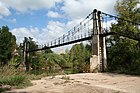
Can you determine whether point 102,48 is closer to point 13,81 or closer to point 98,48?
point 98,48

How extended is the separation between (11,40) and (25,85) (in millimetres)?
44259

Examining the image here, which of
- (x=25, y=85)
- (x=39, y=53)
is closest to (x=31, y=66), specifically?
(x=39, y=53)

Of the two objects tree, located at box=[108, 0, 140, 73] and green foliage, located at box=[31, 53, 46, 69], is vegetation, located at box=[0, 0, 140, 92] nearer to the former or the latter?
tree, located at box=[108, 0, 140, 73]

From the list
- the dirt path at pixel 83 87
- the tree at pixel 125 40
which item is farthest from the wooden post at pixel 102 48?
the dirt path at pixel 83 87

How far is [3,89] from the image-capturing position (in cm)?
959

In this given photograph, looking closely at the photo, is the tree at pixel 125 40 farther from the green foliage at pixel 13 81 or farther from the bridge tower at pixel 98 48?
the green foliage at pixel 13 81

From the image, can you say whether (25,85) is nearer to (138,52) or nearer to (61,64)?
A: (138,52)

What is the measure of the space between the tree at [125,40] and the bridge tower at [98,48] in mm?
3249

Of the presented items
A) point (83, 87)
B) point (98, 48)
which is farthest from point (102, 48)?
point (83, 87)

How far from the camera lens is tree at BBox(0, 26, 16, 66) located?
49.9 m

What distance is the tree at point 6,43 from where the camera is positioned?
4989 cm

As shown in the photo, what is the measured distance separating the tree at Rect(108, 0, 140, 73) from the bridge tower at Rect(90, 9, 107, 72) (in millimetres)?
3249

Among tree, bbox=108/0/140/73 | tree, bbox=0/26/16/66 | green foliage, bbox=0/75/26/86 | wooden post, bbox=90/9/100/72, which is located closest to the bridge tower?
wooden post, bbox=90/9/100/72

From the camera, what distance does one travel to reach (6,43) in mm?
51781
